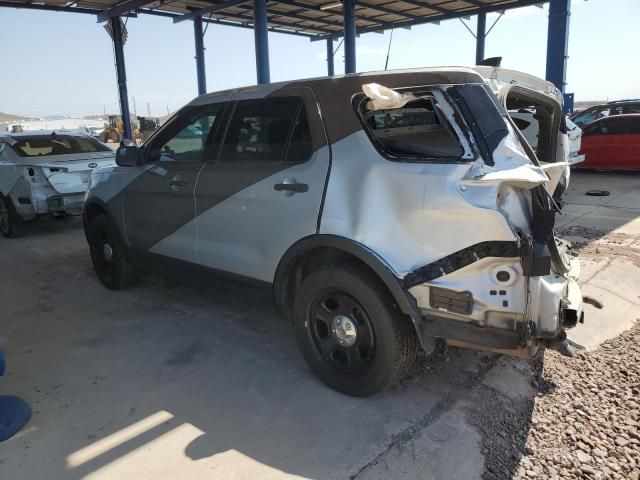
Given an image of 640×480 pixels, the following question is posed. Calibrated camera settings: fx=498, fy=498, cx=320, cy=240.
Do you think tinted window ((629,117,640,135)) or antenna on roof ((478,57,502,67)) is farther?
tinted window ((629,117,640,135))

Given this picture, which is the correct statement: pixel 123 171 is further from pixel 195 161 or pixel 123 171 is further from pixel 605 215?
pixel 605 215

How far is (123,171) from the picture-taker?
15.1ft

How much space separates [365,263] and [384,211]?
13.1 inches

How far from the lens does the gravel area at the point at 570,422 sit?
246 centimetres

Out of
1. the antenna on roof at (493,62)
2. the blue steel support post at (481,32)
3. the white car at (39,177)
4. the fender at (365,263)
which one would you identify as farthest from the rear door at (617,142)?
the fender at (365,263)

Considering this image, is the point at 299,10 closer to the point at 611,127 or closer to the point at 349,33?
the point at 349,33

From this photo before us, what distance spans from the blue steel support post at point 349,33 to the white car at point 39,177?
9.12 metres

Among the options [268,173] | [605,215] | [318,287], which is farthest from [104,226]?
[605,215]

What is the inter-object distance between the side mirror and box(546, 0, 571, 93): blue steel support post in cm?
1078

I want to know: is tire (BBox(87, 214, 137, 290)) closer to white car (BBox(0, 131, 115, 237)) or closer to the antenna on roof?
white car (BBox(0, 131, 115, 237))

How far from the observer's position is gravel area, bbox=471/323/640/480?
96.9 inches

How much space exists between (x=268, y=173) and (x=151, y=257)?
1.76m

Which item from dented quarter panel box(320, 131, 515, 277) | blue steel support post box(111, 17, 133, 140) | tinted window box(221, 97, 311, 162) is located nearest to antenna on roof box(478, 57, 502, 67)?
dented quarter panel box(320, 131, 515, 277)

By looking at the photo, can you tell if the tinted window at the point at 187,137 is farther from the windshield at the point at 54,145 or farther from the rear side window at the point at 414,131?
the windshield at the point at 54,145
